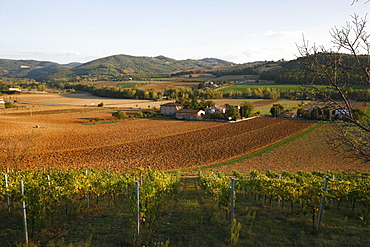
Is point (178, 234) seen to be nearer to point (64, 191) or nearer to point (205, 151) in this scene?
point (64, 191)

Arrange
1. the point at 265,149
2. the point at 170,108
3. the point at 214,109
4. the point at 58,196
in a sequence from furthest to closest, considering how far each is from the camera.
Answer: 1. the point at 170,108
2. the point at 214,109
3. the point at 265,149
4. the point at 58,196

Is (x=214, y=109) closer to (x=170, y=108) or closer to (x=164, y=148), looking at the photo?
(x=170, y=108)

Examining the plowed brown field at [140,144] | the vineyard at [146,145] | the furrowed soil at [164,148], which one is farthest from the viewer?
the plowed brown field at [140,144]

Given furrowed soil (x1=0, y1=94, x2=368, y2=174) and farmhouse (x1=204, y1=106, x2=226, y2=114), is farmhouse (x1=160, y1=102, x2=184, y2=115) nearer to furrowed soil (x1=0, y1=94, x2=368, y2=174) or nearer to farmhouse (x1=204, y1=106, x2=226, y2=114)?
farmhouse (x1=204, y1=106, x2=226, y2=114)

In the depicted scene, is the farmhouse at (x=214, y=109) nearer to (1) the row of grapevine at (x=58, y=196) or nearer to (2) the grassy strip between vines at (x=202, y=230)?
(1) the row of grapevine at (x=58, y=196)

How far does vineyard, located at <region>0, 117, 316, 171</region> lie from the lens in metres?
28.0

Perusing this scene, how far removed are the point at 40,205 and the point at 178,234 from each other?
504cm

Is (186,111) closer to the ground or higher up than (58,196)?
closer to the ground

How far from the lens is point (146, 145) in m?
37.1

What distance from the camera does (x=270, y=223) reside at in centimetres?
963

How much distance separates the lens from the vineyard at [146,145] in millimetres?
28000

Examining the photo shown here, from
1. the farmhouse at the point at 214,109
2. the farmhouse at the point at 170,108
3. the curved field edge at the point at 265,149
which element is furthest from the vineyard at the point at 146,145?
the farmhouse at the point at 170,108

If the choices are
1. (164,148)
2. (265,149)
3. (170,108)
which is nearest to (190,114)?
(170,108)

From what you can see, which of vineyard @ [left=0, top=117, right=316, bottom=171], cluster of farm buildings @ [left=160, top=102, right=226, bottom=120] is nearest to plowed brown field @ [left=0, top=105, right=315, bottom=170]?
vineyard @ [left=0, top=117, right=316, bottom=171]
